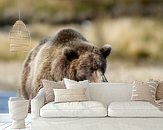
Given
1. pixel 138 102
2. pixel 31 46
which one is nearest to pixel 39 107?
pixel 138 102

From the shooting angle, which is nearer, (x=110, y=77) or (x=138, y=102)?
(x=138, y=102)

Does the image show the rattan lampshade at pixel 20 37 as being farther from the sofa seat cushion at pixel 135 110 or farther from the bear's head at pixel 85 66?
the sofa seat cushion at pixel 135 110

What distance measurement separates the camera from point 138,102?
4570 millimetres

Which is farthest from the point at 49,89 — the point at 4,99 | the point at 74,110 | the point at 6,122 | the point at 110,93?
the point at 4,99

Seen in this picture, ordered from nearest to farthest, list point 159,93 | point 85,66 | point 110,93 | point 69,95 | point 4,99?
1. point 69,95
2. point 159,93
3. point 110,93
4. point 85,66
5. point 4,99

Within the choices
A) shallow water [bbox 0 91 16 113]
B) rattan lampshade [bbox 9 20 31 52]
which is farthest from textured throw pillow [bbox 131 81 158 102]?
shallow water [bbox 0 91 16 113]

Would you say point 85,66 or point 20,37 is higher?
point 20,37

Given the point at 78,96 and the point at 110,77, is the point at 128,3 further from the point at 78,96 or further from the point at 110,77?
the point at 78,96

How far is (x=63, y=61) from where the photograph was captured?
562 cm

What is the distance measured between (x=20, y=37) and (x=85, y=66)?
3.21ft

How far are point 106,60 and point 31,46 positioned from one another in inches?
43.4

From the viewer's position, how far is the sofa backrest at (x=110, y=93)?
5.11 meters

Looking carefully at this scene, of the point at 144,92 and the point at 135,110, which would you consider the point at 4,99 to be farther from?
the point at 135,110

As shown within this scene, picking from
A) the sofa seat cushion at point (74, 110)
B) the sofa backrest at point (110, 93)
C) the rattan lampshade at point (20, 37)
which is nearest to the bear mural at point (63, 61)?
the rattan lampshade at point (20, 37)
